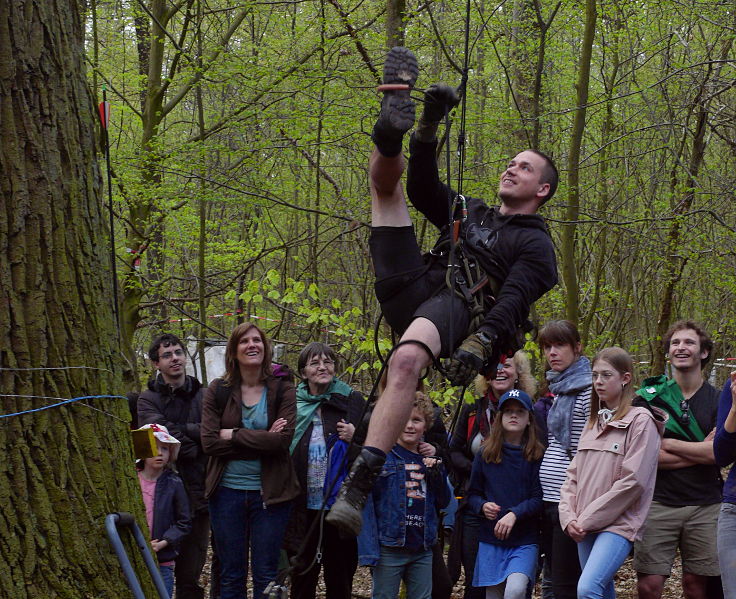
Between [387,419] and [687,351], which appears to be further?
[687,351]

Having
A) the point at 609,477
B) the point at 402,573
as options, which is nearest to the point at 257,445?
the point at 402,573

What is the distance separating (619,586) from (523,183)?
4319 millimetres

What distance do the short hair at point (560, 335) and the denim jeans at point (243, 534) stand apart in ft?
6.21

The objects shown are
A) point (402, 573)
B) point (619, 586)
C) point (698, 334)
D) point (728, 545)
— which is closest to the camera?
point (728, 545)

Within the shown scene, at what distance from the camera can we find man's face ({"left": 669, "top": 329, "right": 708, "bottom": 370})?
4949mm

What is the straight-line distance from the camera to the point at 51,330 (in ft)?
8.69

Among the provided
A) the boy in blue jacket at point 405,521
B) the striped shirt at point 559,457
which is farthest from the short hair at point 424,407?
the striped shirt at point 559,457

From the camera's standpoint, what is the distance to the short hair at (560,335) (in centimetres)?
522

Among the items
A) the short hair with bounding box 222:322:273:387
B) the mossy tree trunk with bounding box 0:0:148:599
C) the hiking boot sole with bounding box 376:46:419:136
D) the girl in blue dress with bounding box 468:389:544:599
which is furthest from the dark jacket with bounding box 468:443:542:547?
the mossy tree trunk with bounding box 0:0:148:599

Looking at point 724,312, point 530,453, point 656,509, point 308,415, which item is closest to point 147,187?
point 308,415

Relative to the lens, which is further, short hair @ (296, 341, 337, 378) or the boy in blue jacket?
short hair @ (296, 341, 337, 378)

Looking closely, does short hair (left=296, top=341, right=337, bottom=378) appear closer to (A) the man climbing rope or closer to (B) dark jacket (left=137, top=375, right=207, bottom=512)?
(B) dark jacket (left=137, top=375, right=207, bottom=512)

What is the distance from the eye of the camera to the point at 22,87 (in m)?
2.60

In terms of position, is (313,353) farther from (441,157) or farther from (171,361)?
(441,157)
